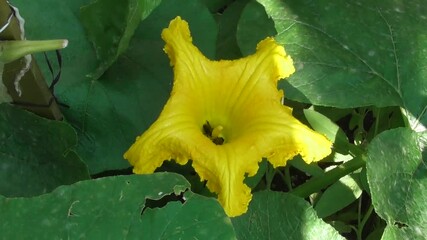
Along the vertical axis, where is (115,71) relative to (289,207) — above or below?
above

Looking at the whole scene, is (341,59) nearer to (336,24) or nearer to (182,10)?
(336,24)

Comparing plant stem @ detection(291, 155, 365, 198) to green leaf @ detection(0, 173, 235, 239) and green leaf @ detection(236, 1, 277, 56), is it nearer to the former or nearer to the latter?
green leaf @ detection(236, 1, 277, 56)

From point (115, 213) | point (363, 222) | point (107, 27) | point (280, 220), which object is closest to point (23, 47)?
point (115, 213)

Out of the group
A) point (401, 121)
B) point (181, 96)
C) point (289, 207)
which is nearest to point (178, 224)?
point (181, 96)

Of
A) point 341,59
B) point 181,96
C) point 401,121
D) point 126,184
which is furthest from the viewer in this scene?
point 401,121

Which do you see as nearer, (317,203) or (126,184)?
(126,184)

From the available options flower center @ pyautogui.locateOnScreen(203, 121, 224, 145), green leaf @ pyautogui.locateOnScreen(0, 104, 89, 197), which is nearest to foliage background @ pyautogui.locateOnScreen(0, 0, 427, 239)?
green leaf @ pyautogui.locateOnScreen(0, 104, 89, 197)
